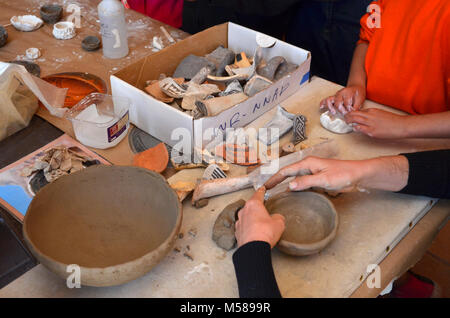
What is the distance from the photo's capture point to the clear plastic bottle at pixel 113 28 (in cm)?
159

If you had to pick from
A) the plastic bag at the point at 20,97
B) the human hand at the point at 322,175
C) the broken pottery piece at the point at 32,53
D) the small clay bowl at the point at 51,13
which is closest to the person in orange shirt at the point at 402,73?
the human hand at the point at 322,175

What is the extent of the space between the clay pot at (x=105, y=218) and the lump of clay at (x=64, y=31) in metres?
1.19

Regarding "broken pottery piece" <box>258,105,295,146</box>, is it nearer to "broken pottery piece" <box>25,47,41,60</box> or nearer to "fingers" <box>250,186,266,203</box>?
"fingers" <box>250,186,266,203</box>

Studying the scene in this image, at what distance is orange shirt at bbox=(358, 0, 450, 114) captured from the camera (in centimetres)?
134

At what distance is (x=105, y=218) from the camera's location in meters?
0.94

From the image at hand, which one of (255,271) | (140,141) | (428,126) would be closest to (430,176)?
(428,126)

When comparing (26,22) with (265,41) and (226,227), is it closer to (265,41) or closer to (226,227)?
(265,41)

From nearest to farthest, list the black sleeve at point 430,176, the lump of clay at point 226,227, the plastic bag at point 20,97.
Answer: the lump of clay at point 226,227 → the black sleeve at point 430,176 → the plastic bag at point 20,97

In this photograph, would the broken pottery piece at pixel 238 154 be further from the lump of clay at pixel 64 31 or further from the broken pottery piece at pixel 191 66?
the lump of clay at pixel 64 31

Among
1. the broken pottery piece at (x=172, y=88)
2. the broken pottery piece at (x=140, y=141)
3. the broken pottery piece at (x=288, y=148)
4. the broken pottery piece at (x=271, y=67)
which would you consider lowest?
the broken pottery piece at (x=140, y=141)

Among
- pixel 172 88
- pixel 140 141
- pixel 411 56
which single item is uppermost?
pixel 411 56

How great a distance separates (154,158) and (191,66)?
0.50 meters

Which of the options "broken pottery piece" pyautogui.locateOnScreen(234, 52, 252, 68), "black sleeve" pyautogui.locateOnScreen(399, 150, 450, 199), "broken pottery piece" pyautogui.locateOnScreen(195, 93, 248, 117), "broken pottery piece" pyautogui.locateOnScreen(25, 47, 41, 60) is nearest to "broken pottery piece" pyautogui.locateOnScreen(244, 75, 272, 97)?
"broken pottery piece" pyautogui.locateOnScreen(195, 93, 248, 117)
